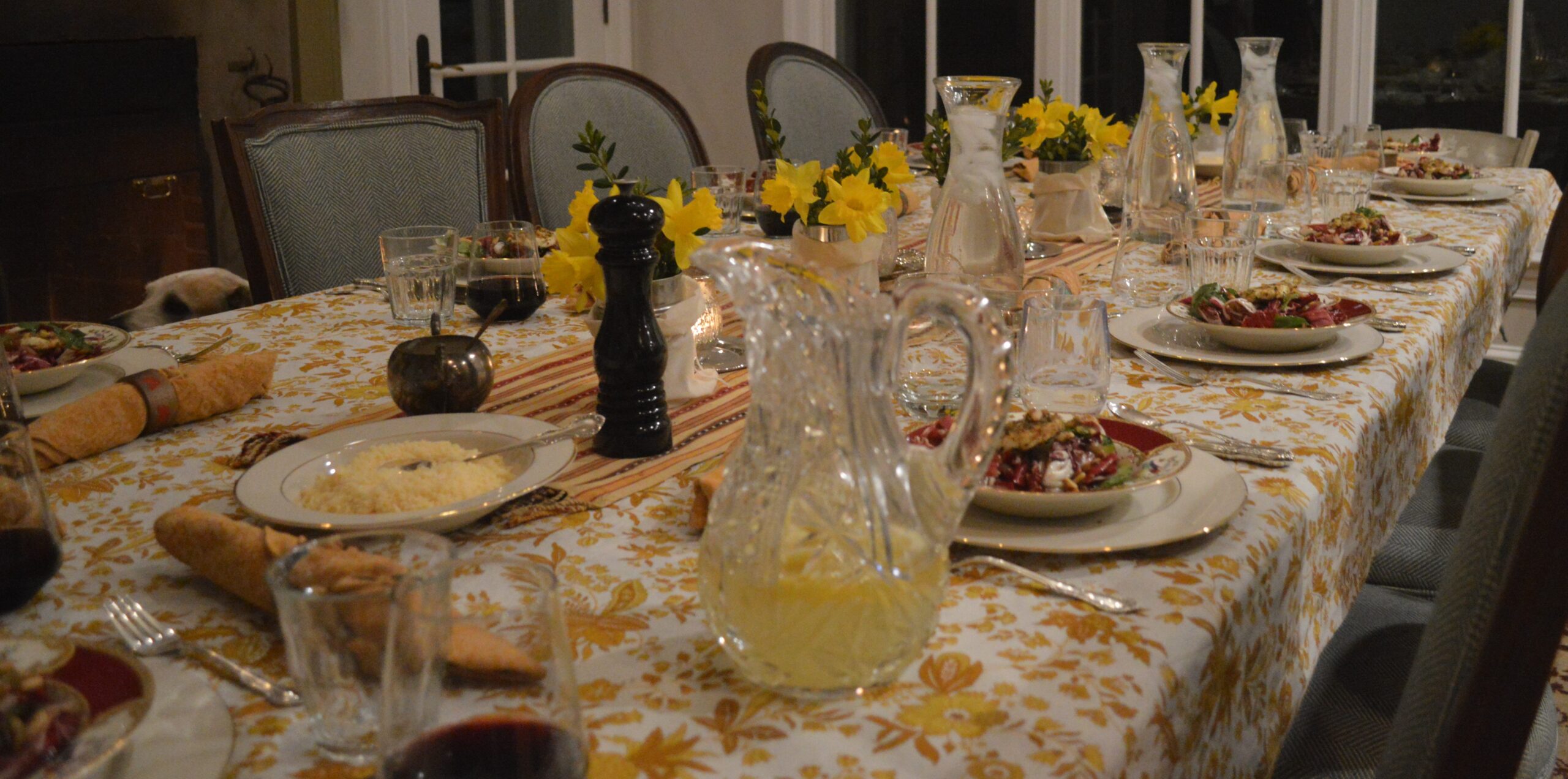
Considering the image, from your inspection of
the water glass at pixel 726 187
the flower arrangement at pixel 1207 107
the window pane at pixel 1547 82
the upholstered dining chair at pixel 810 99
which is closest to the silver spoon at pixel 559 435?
the water glass at pixel 726 187

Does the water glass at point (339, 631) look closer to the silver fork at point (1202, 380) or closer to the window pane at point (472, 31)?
the silver fork at point (1202, 380)

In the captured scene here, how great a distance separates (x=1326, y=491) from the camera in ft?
3.21

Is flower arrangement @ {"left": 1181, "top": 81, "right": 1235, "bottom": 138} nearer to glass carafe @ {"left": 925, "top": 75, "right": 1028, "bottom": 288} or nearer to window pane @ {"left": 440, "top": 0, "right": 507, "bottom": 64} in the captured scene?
glass carafe @ {"left": 925, "top": 75, "right": 1028, "bottom": 288}

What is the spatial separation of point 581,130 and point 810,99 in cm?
85

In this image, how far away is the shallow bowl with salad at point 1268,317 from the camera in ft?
4.25

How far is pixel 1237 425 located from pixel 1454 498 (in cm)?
65

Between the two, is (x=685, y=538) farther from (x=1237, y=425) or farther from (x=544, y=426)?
(x=1237, y=425)

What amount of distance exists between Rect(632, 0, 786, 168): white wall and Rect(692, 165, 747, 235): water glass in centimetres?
233

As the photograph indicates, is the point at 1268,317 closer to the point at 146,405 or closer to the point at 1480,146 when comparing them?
the point at 146,405

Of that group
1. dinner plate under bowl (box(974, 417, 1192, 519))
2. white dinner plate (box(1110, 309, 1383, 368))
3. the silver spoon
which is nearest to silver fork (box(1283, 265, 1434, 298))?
white dinner plate (box(1110, 309, 1383, 368))

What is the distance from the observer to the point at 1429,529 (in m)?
1.50

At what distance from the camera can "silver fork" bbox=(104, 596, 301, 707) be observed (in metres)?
0.68

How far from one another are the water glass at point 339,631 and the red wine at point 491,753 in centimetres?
4

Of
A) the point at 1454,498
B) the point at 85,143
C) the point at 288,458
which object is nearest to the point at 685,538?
the point at 288,458
